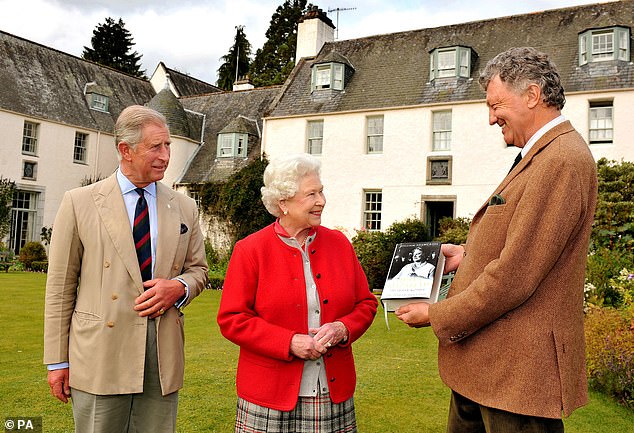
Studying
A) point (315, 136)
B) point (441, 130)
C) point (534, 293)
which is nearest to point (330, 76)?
point (315, 136)

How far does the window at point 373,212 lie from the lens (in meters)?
21.3

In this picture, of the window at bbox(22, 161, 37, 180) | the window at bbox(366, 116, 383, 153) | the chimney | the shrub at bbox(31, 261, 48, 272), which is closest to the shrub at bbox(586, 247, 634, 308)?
the window at bbox(366, 116, 383, 153)

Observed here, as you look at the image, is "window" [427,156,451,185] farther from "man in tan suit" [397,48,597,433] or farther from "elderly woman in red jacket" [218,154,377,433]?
"man in tan suit" [397,48,597,433]

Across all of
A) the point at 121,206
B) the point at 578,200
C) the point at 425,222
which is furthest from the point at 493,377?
the point at 425,222

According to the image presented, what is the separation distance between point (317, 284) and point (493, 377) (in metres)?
1.04

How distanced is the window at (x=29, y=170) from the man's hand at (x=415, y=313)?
83.0 feet

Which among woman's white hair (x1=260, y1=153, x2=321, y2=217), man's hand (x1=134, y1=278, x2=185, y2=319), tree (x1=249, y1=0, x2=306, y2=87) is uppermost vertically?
tree (x1=249, y1=0, x2=306, y2=87)

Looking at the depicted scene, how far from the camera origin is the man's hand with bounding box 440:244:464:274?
292 centimetres

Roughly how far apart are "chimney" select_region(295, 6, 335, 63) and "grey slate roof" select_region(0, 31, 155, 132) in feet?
32.5

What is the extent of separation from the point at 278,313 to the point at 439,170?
17.9 metres

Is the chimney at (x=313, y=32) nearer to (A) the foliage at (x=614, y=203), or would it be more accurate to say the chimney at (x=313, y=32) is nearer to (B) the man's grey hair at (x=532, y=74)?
(A) the foliage at (x=614, y=203)

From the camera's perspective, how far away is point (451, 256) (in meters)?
2.98

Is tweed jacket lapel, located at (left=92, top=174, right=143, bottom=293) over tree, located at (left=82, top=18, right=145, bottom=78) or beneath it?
beneath

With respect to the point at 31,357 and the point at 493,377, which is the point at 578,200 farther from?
the point at 31,357
